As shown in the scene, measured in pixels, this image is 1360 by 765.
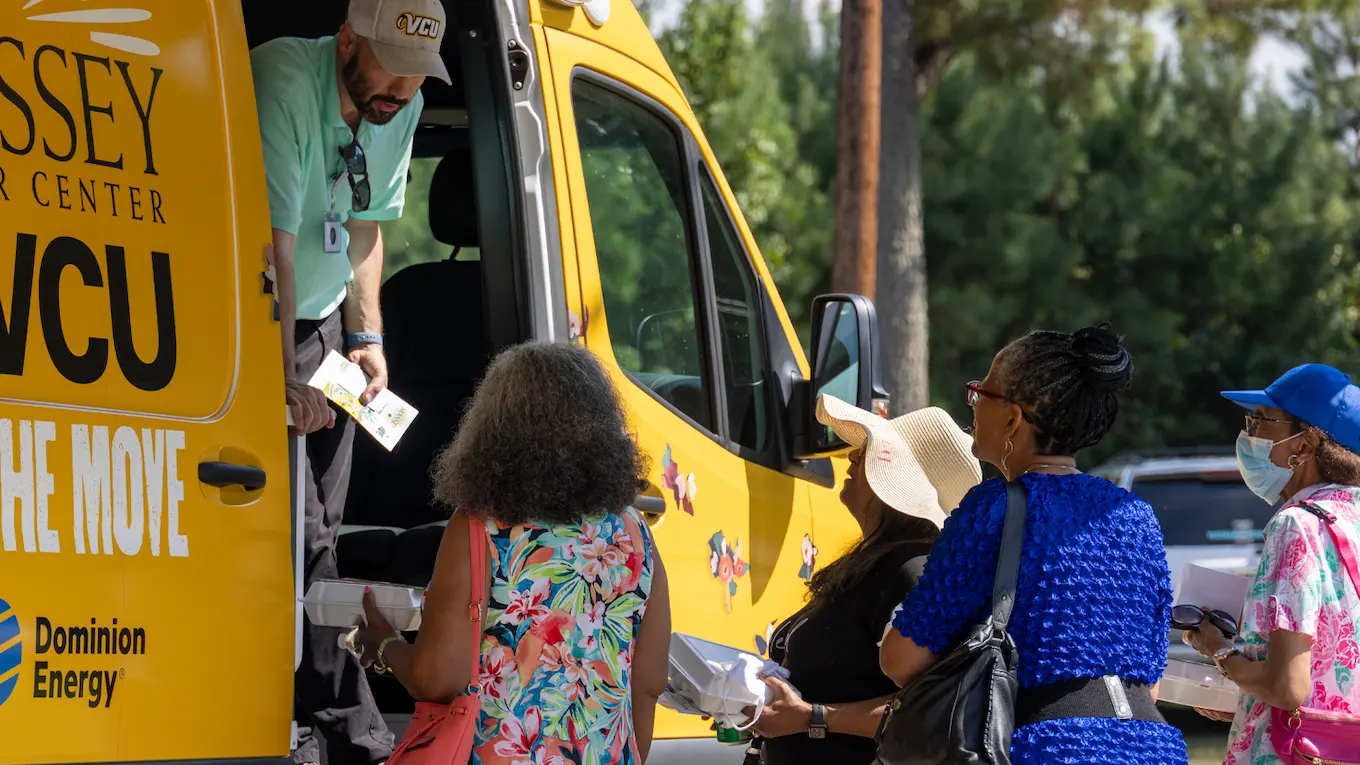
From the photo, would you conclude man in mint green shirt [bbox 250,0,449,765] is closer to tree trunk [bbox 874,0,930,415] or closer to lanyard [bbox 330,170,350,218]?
lanyard [bbox 330,170,350,218]

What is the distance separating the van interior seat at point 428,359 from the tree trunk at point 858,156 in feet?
27.5

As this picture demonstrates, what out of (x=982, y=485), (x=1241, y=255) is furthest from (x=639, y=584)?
(x=1241, y=255)

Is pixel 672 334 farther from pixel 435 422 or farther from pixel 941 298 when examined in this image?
pixel 941 298

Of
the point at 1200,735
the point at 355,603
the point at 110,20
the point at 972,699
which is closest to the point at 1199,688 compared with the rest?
the point at 972,699

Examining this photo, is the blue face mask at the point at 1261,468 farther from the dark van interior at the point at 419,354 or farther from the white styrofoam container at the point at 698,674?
the dark van interior at the point at 419,354

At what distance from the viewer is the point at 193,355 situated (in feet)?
9.71

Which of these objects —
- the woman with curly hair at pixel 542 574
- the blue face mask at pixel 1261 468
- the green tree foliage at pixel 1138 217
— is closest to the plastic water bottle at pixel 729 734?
the woman with curly hair at pixel 542 574

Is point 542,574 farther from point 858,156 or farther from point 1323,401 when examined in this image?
point 858,156

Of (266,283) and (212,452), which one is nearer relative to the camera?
(212,452)

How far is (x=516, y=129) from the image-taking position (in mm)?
3984

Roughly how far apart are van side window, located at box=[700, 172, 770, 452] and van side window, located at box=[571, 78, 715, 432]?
0.10 m

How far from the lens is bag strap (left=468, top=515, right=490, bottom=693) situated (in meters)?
2.90

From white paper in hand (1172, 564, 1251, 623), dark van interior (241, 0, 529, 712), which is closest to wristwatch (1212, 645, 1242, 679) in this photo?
white paper in hand (1172, 564, 1251, 623)

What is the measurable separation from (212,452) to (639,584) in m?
0.80
